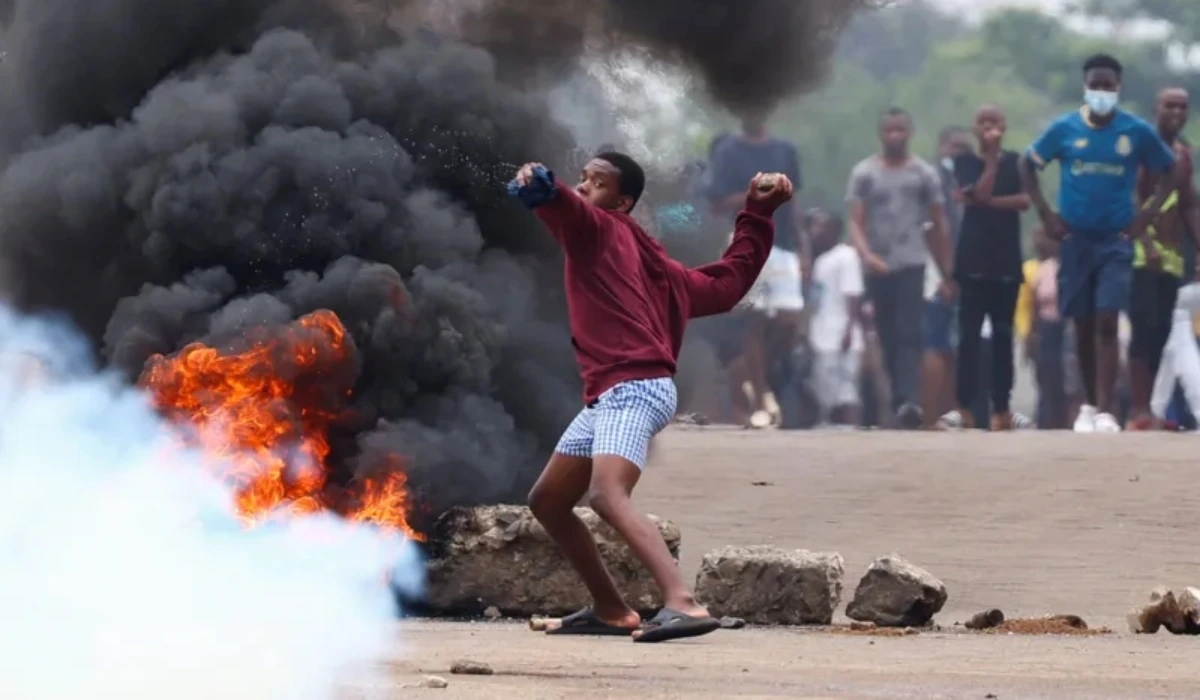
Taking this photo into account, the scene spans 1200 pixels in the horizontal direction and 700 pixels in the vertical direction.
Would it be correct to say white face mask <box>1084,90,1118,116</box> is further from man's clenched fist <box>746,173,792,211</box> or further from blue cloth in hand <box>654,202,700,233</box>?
man's clenched fist <box>746,173,792,211</box>

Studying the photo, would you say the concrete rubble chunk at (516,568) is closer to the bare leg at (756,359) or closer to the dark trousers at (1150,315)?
the dark trousers at (1150,315)

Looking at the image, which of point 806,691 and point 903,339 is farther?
point 903,339

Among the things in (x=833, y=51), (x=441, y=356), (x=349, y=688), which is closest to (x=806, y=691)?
(x=349, y=688)

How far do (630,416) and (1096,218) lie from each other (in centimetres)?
868

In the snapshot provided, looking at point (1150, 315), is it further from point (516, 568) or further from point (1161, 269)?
point (516, 568)

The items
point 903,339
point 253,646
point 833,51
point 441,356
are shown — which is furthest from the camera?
point 903,339

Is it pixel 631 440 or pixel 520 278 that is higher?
pixel 520 278

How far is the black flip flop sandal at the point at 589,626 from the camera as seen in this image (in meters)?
9.12

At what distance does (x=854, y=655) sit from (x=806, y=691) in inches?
57.0

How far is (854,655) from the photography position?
8500mm

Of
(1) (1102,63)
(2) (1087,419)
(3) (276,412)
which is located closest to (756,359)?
(2) (1087,419)

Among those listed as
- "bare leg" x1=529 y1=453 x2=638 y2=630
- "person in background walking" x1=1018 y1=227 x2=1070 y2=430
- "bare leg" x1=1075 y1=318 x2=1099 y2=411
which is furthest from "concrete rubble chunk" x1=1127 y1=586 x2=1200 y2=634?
"person in background walking" x1=1018 y1=227 x2=1070 y2=430

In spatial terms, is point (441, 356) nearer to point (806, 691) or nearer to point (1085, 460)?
point (806, 691)

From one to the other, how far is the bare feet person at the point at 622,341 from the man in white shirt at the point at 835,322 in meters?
10.0
